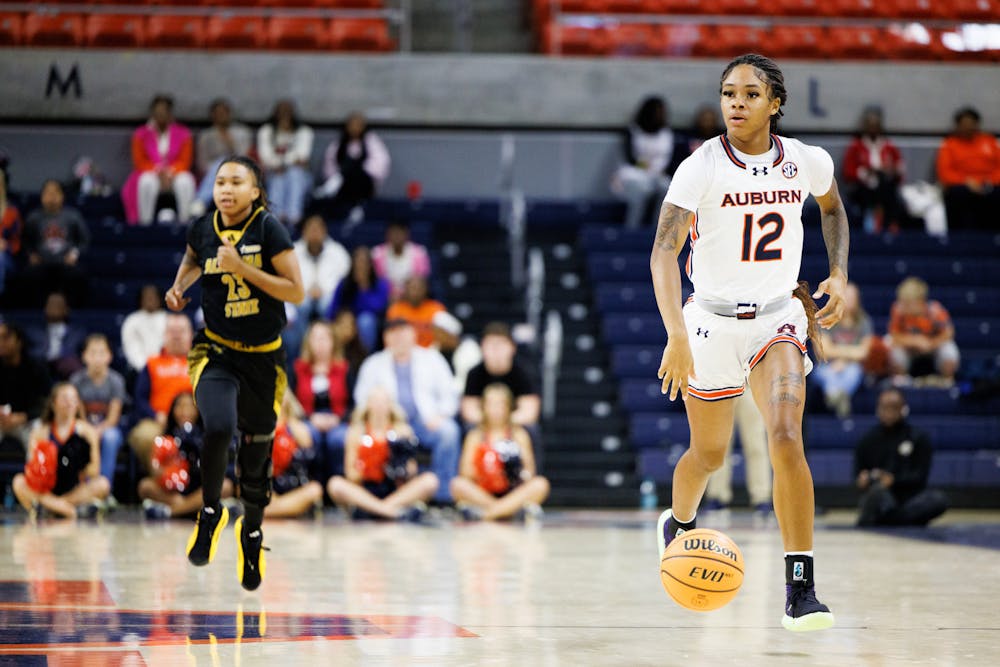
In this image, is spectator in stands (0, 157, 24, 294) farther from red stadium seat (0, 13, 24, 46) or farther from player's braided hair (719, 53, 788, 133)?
player's braided hair (719, 53, 788, 133)

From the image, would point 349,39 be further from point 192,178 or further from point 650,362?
point 650,362

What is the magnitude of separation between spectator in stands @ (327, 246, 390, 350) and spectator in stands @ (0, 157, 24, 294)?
3.22 meters

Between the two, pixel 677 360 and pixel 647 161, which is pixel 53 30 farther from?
pixel 677 360

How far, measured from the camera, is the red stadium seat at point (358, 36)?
55.0 ft

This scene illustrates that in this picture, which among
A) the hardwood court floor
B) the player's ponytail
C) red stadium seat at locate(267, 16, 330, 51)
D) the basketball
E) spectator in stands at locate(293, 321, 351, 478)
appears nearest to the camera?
the hardwood court floor

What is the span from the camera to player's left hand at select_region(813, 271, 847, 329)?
5289mm

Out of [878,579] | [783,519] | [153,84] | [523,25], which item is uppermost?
[523,25]

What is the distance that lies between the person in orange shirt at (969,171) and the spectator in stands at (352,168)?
6.44 metres

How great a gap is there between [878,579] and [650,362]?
708 centimetres

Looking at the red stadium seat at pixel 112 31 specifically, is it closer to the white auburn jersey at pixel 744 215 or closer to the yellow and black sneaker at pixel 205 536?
the yellow and black sneaker at pixel 205 536

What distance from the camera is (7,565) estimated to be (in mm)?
7324

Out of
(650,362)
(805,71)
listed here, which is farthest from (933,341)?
(805,71)

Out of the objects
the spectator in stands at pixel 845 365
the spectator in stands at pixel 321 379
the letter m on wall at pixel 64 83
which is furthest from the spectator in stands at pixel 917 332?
the letter m on wall at pixel 64 83

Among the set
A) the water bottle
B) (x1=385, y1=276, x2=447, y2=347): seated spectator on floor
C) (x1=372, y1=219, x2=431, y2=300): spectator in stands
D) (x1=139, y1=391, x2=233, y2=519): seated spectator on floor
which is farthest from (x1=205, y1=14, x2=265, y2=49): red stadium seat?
the water bottle
